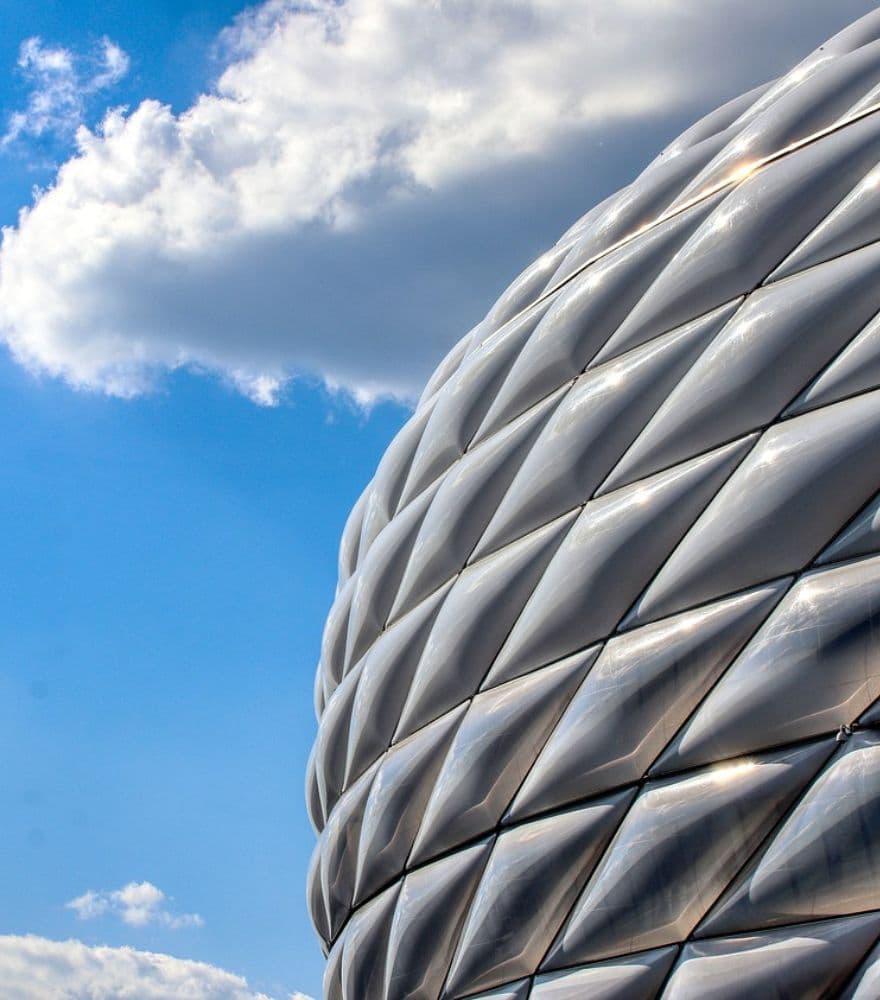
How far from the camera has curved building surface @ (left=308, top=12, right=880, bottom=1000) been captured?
33.8 ft

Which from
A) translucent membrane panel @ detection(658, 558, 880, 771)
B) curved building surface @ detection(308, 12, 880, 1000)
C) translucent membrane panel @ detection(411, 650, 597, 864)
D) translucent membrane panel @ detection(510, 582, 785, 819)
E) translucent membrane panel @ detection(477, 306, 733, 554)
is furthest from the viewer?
translucent membrane panel @ detection(477, 306, 733, 554)

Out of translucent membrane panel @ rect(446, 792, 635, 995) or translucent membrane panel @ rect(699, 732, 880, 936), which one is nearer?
translucent membrane panel @ rect(699, 732, 880, 936)

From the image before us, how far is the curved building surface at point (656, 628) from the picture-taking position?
405 inches

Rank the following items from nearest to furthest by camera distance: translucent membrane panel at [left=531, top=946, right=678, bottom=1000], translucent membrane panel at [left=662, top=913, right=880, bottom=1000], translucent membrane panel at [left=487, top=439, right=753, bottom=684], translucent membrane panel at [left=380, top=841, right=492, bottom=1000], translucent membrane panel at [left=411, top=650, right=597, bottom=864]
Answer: translucent membrane panel at [left=662, top=913, right=880, bottom=1000] → translucent membrane panel at [left=531, top=946, right=678, bottom=1000] → translucent membrane panel at [left=487, top=439, right=753, bottom=684] → translucent membrane panel at [left=411, top=650, right=597, bottom=864] → translucent membrane panel at [left=380, top=841, right=492, bottom=1000]

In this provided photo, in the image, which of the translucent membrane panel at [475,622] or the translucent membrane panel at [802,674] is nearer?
the translucent membrane panel at [802,674]

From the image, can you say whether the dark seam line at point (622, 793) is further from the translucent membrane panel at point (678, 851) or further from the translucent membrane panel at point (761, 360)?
the translucent membrane panel at point (761, 360)

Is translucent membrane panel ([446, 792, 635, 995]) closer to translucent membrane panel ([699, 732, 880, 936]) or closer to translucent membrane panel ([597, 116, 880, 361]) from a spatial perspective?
translucent membrane panel ([699, 732, 880, 936])

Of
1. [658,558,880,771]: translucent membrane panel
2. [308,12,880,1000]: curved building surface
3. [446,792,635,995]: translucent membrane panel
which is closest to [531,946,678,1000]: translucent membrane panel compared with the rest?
[308,12,880,1000]: curved building surface

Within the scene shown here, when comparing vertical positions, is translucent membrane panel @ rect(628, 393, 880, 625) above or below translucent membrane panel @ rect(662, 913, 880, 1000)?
above

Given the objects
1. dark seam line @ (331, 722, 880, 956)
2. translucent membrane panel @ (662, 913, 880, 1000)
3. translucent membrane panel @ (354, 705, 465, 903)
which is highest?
translucent membrane panel @ (354, 705, 465, 903)

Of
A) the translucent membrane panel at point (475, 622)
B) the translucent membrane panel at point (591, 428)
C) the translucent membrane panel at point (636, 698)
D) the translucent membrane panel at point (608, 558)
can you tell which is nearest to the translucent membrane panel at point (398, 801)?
the translucent membrane panel at point (475, 622)

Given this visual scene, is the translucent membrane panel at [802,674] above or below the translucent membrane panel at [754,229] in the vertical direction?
below

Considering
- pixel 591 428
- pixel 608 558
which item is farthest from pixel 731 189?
pixel 608 558

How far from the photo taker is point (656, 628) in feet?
38.7
